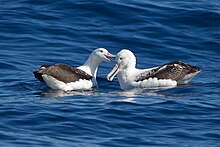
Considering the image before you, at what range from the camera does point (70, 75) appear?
21.3 metres

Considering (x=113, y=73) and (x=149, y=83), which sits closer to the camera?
(x=149, y=83)

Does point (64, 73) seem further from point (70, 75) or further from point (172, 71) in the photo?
point (172, 71)

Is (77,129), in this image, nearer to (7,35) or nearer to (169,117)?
(169,117)

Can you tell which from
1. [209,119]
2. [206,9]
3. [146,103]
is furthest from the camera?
[206,9]

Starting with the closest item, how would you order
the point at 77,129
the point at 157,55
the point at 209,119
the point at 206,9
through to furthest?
the point at 77,129 → the point at 209,119 → the point at 157,55 → the point at 206,9

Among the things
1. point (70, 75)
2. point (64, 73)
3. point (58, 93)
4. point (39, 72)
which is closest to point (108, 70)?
point (70, 75)

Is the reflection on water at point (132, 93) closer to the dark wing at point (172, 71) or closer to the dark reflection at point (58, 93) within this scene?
the dark reflection at point (58, 93)

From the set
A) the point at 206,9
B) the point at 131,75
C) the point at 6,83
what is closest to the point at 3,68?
the point at 6,83

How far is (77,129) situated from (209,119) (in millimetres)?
2861

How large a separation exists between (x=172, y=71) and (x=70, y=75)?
245 cm

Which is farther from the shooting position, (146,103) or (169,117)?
(146,103)

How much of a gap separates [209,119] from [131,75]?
14.7ft

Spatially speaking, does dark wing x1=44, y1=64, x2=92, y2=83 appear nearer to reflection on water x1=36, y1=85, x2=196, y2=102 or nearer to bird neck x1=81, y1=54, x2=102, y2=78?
reflection on water x1=36, y1=85, x2=196, y2=102

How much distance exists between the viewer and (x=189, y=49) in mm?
26047
